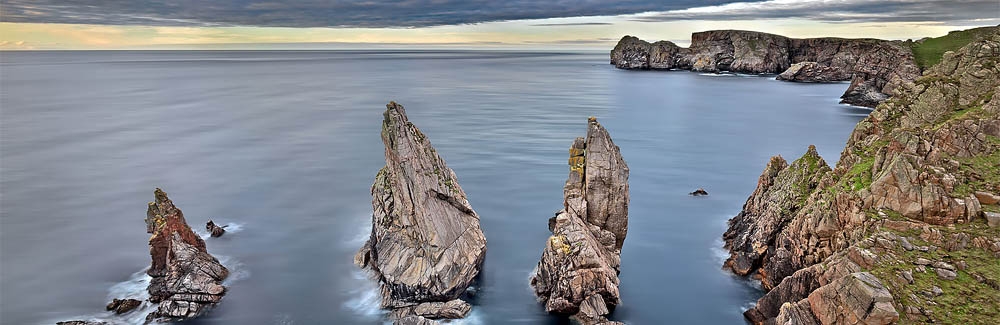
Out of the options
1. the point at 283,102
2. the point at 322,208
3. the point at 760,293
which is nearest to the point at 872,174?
the point at 760,293

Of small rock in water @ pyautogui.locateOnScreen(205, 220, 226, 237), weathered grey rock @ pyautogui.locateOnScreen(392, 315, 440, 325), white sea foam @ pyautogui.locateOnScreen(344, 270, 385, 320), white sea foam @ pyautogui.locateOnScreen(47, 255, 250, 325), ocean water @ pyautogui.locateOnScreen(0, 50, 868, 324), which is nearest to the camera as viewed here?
weathered grey rock @ pyautogui.locateOnScreen(392, 315, 440, 325)

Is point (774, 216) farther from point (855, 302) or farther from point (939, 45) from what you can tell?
point (939, 45)

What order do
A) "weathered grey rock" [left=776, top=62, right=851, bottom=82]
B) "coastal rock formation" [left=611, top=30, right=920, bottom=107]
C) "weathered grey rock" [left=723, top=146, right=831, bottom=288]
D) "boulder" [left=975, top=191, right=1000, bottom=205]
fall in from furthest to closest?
"weathered grey rock" [left=776, top=62, right=851, bottom=82]
"coastal rock formation" [left=611, top=30, right=920, bottom=107]
"weathered grey rock" [left=723, top=146, right=831, bottom=288]
"boulder" [left=975, top=191, right=1000, bottom=205]

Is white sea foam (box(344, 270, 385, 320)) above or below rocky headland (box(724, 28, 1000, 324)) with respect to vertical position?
below

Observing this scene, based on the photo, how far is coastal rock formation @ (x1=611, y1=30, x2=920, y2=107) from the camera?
105688 mm

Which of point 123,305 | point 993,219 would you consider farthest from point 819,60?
point 123,305

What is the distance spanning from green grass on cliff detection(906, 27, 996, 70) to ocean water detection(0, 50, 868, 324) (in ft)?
59.8

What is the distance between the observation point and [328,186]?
50375 mm

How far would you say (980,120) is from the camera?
90.5 ft

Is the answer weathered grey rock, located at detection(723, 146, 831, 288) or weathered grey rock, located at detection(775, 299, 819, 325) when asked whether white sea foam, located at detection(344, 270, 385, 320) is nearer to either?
weathered grey rock, located at detection(775, 299, 819, 325)

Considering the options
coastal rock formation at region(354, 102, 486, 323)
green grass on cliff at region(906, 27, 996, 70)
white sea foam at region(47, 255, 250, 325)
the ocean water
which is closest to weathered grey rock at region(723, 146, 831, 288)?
the ocean water

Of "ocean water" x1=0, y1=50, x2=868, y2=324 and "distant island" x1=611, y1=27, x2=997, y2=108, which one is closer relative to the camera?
"ocean water" x1=0, y1=50, x2=868, y2=324

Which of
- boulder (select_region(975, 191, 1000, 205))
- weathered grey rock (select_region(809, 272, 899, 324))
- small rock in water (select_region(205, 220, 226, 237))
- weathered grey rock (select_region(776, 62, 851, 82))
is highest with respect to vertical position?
boulder (select_region(975, 191, 1000, 205))

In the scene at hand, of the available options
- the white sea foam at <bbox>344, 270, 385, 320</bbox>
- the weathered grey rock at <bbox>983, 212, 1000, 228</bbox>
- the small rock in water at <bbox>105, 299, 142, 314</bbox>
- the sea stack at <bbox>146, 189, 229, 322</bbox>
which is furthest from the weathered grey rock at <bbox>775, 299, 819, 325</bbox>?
the small rock in water at <bbox>105, 299, 142, 314</bbox>
